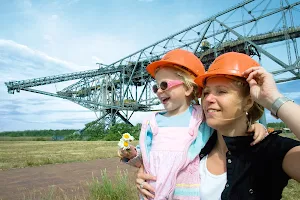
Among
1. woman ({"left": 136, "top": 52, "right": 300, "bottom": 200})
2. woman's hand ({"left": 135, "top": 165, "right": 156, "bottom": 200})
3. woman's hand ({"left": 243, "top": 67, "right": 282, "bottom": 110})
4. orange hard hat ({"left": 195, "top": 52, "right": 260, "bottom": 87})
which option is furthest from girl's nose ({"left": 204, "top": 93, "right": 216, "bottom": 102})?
woman's hand ({"left": 135, "top": 165, "right": 156, "bottom": 200})

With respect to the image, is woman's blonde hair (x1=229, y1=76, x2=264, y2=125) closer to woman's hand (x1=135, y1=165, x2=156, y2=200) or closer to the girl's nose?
the girl's nose

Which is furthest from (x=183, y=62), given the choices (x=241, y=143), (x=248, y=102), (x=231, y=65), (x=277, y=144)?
(x=277, y=144)

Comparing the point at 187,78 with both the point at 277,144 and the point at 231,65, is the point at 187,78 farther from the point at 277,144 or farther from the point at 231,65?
the point at 277,144

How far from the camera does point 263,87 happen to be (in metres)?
1.47

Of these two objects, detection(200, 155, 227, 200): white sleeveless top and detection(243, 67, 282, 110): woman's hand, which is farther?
detection(200, 155, 227, 200): white sleeveless top

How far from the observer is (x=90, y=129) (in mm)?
30266

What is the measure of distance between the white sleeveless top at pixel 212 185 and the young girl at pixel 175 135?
0.09 metres

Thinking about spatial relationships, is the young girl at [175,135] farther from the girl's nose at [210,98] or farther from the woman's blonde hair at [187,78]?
the girl's nose at [210,98]

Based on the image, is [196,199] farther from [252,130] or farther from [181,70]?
[181,70]

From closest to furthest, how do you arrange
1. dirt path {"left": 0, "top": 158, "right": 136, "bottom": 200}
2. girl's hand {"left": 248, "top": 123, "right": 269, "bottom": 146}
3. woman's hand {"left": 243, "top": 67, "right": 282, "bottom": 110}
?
1. woman's hand {"left": 243, "top": 67, "right": 282, "bottom": 110}
2. girl's hand {"left": 248, "top": 123, "right": 269, "bottom": 146}
3. dirt path {"left": 0, "top": 158, "right": 136, "bottom": 200}

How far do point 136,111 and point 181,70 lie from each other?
26.2 metres

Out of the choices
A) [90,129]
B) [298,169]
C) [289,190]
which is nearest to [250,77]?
[298,169]

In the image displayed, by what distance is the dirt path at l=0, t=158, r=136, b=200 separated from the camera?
17.6 ft

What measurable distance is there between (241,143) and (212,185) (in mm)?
296
